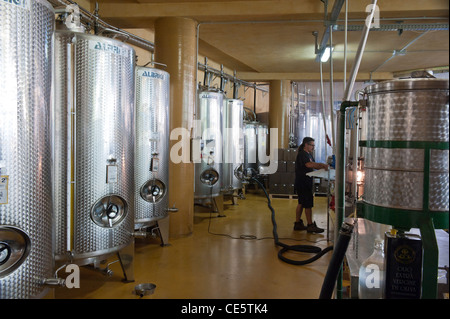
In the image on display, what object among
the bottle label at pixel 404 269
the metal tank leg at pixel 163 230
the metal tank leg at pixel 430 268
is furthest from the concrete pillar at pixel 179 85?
the metal tank leg at pixel 430 268

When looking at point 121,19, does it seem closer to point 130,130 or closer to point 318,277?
point 130,130

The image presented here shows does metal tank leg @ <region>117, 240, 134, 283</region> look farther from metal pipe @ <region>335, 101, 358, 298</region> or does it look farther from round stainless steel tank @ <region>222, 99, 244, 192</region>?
round stainless steel tank @ <region>222, 99, 244, 192</region>

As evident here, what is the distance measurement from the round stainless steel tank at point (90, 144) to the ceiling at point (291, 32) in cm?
247

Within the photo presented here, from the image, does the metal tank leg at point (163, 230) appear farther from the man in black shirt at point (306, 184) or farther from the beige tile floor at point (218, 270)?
the man in black shirt at point (306, 184)

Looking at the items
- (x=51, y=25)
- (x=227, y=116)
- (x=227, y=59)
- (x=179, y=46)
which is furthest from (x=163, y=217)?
(x=227, y=59)

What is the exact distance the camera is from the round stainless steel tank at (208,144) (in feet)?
20.6

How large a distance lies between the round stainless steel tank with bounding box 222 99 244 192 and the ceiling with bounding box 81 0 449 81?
4.62ft

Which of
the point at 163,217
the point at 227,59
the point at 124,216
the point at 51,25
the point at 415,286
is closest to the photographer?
the point at 415,286

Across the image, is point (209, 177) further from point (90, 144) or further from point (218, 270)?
point (90, 144)

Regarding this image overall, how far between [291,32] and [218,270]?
4795 millimetres

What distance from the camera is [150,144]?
4395mm

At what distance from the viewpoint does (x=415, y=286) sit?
5.03ft

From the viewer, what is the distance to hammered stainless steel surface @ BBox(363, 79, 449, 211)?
1.49m

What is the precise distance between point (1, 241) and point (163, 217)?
2.68m
